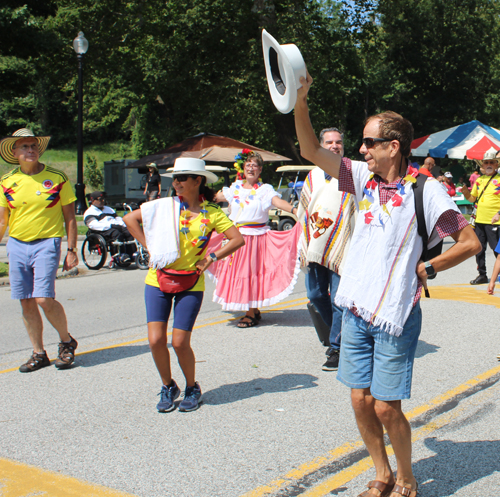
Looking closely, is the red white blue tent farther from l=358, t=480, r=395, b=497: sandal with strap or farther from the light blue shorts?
l=358, t=480, r=395, b=497: sandal with strap

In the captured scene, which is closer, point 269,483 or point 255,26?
point 269,483

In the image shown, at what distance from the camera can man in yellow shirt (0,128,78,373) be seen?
5594 mm

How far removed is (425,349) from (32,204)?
3800 mm

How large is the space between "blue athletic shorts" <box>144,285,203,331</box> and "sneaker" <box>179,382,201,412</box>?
46cm

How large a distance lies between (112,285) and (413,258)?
851cm

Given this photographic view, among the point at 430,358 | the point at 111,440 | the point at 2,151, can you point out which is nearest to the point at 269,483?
the point at 111,440

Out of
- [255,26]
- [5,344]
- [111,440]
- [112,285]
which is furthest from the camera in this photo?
[255,26]

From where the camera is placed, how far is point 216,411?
4.51 meters

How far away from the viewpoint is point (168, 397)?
4.55m

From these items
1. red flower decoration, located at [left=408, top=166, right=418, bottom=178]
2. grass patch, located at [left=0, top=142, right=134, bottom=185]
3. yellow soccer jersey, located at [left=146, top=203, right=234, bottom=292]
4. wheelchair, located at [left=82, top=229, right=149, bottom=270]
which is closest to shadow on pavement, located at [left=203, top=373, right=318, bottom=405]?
yellow soccer jersey, located at [left=146, top=203, right=234, bottom=292]

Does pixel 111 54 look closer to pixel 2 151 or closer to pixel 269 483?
pixel 2 151

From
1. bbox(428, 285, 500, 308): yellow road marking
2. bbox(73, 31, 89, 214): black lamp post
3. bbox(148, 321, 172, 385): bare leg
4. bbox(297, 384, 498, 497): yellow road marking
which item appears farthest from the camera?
bbox(73, 31, 89, 214): black lamp post

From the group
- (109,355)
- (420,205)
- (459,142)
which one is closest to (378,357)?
(420,205)

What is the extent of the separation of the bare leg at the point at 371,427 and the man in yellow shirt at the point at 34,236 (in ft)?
10.8
